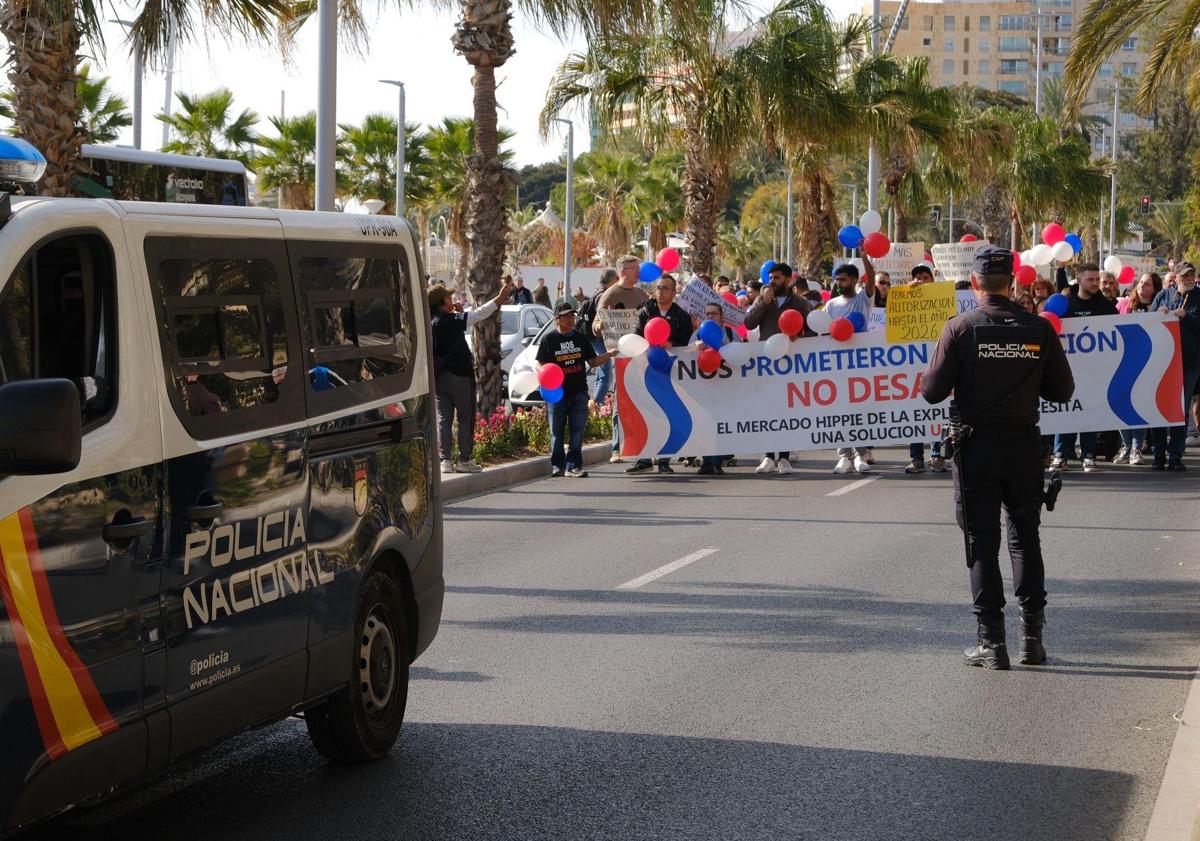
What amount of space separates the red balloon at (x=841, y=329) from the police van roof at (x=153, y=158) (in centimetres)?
822

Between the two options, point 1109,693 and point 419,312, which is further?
point 1109,693

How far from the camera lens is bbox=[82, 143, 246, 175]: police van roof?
59.9 ft

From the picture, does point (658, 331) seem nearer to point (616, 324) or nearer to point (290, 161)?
point (616, 324)

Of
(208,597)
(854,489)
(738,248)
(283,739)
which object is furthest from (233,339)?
(738,248)

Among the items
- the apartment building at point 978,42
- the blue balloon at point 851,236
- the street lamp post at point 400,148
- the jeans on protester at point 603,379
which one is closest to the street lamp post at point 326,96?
the jeans on protester at point 603,379

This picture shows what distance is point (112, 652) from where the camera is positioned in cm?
446

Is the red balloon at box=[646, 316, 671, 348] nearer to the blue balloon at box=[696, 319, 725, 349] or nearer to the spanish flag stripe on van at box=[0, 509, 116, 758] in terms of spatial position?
the blue balloon at box=[696, 319, 725, 349]

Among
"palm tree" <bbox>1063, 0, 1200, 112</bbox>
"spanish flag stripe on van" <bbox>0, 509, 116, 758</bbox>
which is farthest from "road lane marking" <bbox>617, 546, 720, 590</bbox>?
"palm tree" <bbox>1063, 0, 1200, 112</bbox>

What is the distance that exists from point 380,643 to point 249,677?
3.67ft

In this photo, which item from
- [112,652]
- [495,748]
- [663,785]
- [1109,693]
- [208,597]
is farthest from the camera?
[1109,693]

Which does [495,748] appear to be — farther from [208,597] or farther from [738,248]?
[738,248]

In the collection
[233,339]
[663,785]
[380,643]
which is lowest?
[663,785]

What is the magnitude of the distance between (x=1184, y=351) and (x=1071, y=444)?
5.09ft

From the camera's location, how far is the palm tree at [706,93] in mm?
25547
